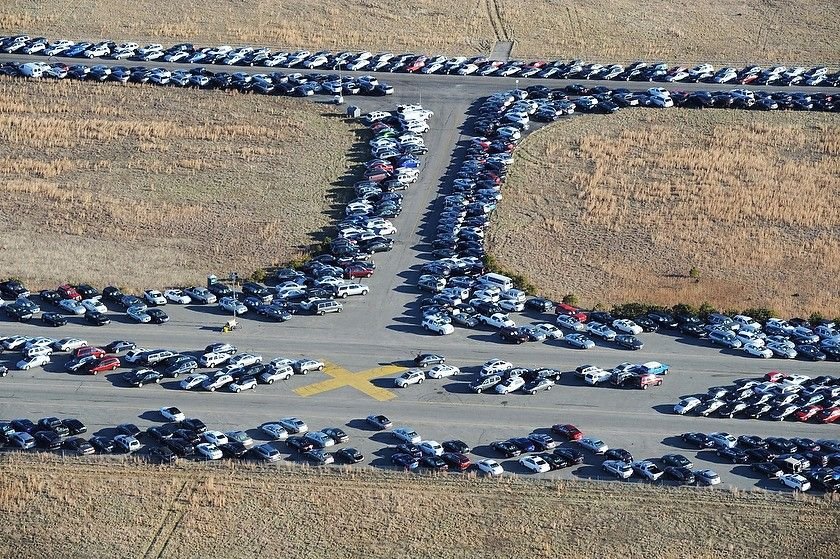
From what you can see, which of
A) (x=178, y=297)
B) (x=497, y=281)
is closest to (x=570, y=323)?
(x=497, y=281)

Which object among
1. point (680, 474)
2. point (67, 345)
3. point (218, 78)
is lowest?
point (67, 345)

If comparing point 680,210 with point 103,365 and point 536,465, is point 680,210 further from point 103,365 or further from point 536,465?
point 103,365

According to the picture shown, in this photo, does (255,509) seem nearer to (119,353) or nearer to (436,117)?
(119,353)

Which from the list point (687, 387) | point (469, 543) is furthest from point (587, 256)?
point (469, 543)

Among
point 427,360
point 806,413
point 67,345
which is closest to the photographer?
point 806,413

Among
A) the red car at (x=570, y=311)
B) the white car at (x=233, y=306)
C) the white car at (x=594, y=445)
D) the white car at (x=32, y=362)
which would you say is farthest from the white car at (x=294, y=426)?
the red car at (x=570, y=311)

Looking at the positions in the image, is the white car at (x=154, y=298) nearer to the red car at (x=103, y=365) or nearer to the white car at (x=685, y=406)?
the red car at (x=103, y=365)

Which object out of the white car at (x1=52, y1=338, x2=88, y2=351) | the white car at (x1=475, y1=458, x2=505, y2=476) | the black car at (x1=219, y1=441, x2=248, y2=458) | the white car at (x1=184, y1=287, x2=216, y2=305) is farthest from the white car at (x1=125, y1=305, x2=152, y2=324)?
the white car at (x1=475, y1=458, x2=505, y2=476)
